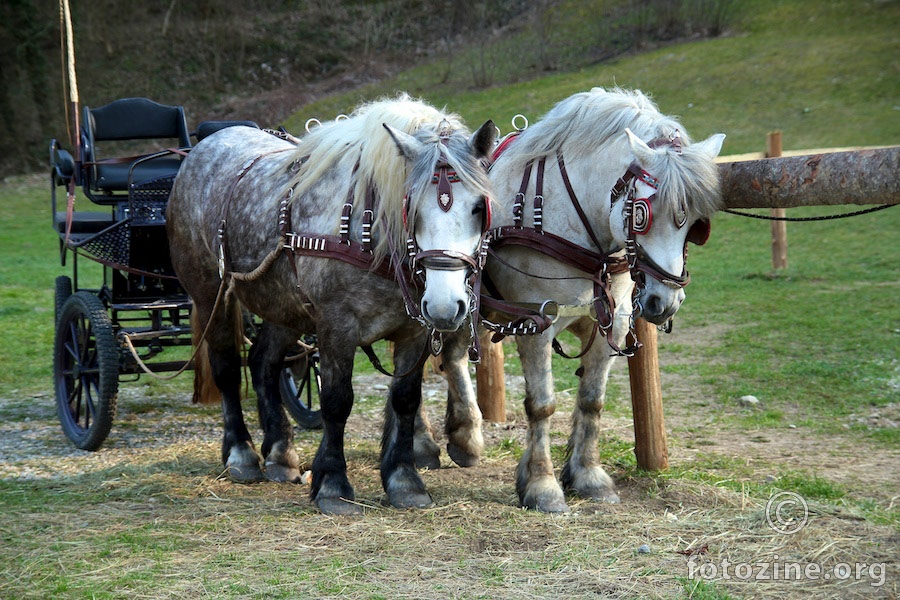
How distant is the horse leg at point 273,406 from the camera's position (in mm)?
5062

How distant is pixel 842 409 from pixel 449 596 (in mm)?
3945

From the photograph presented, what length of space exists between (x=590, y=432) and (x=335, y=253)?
1612 mm

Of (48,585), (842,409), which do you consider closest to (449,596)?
(48,585)

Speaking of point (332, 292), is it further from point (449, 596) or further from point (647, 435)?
point (647, 435)

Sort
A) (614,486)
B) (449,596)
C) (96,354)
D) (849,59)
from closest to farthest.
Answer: (449,596) → (614,486) → (96,354) → (849,59)

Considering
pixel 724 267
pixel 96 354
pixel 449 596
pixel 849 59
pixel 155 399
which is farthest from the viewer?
pixel 849 59

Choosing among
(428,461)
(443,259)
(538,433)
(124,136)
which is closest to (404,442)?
(538,433)

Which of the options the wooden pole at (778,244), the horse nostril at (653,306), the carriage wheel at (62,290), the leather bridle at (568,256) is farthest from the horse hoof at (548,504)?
the wooden pole at (778,244)

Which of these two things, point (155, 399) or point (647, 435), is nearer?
point (647, 435)

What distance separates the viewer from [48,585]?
3.44 m

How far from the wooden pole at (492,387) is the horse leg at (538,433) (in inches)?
67.0

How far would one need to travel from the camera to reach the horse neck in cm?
408

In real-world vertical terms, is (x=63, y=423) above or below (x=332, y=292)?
below

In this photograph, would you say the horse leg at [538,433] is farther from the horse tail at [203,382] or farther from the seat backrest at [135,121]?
the seat backrest at [135,121]
